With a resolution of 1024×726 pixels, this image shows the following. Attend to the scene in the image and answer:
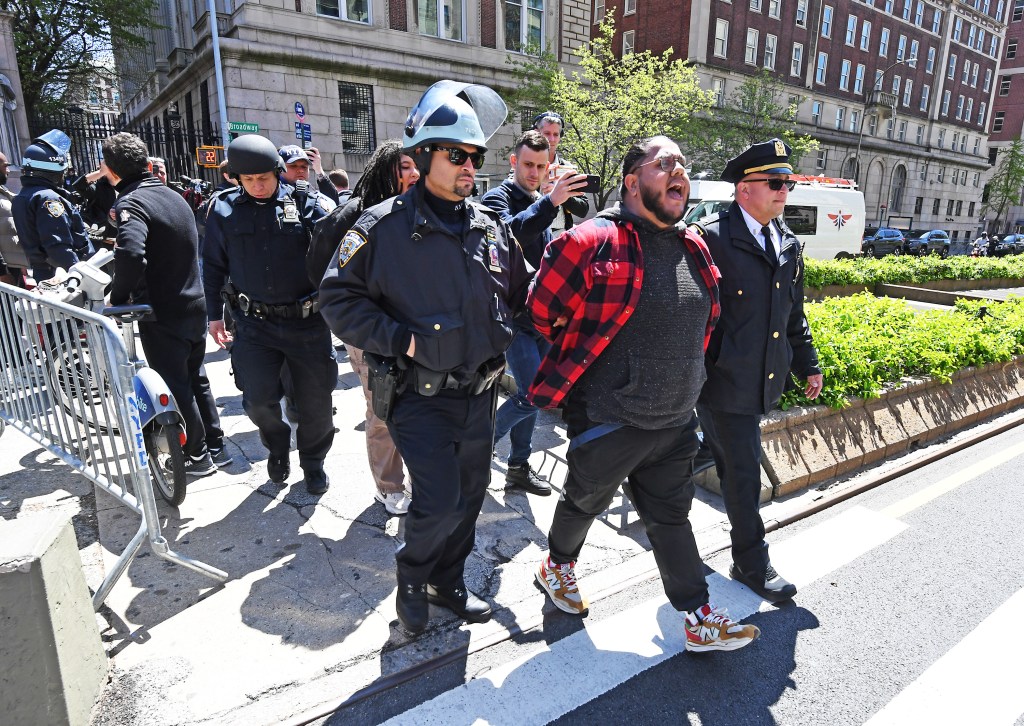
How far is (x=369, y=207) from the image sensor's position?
10.0 feet

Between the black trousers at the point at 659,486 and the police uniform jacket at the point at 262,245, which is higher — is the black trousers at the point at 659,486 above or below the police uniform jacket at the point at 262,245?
below

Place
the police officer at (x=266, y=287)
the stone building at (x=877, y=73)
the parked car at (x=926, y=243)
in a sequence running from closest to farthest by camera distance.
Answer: the police officer at (x=266, y=287), the parked car at (x=926, y=243), the stone building at (x=877, y=73)

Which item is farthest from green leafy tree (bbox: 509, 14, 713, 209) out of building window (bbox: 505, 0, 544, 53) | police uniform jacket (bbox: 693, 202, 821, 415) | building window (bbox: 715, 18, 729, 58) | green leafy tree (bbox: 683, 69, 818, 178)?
police uniform jacket (bbox: 693, 202, 821, 415)

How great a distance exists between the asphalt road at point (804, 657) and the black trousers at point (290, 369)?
184cm

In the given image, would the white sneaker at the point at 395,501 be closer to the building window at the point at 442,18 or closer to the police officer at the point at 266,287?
the police officer at the point at 266,287

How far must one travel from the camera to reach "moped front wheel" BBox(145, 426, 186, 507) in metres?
3.34

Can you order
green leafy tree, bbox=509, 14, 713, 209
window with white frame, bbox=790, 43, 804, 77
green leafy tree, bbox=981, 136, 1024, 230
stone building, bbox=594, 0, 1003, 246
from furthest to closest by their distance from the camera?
green leafy tree, bbox=981, 136, 1024, 230, window with white frame, bbox=790, 43, 804, 77, stone building, bbox=594, 0, 1003, 246, green leafy tree, bbox=509, 14, 713, 209

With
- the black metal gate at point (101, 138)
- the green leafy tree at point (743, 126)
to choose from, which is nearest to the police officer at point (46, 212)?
the black metal gate at point (101, 138)

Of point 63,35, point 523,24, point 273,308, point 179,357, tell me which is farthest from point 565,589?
point 63,35

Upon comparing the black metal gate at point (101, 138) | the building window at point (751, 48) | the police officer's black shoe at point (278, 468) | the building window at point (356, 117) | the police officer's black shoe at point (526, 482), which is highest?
the building window at point (751, 48)

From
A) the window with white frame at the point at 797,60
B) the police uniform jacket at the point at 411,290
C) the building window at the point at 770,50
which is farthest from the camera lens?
the window with white frame at the point at 797,60

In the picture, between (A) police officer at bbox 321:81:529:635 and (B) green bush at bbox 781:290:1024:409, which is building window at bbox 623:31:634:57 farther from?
(A) police officer at bbox 321:81:529:635

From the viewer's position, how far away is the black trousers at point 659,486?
8.37ft

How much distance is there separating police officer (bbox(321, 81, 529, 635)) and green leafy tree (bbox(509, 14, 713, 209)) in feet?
61.8
